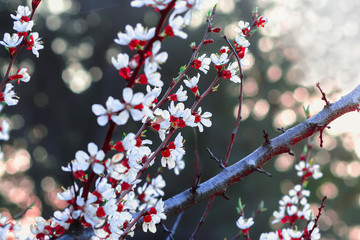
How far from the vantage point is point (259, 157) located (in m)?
1.05

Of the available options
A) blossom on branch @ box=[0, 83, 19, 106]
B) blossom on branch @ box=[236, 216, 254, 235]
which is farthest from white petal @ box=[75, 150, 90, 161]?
blossom on branch @ box=[236, 216, 254, 235]

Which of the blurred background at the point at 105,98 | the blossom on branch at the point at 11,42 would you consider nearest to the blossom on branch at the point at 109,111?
the blossom on branch at the point at 11,42

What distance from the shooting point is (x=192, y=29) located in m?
7.76

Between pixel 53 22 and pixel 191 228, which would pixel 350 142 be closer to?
pixel 191 228

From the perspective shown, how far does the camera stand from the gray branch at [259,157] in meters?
1.02

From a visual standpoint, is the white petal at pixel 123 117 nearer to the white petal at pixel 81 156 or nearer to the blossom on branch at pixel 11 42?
the white petal at pixel 81 156

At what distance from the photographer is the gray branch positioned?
1.02 meters

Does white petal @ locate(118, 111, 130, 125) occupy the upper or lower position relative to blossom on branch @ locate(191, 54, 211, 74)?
upper

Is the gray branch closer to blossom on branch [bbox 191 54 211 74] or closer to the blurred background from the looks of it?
blossom on branch [bbox 191 54 211 74]

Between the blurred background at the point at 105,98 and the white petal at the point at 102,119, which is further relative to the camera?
the blurred background at the point at 105,98

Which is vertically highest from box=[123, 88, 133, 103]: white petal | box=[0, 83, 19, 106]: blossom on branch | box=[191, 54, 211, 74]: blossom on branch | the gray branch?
box=[123, 88, 133, 103]: white petal

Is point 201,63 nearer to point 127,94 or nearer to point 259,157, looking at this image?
point 259,157

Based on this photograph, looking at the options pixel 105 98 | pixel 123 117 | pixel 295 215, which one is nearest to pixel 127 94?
pixel 123 117

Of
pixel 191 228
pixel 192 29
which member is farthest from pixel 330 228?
pixel 192 29
